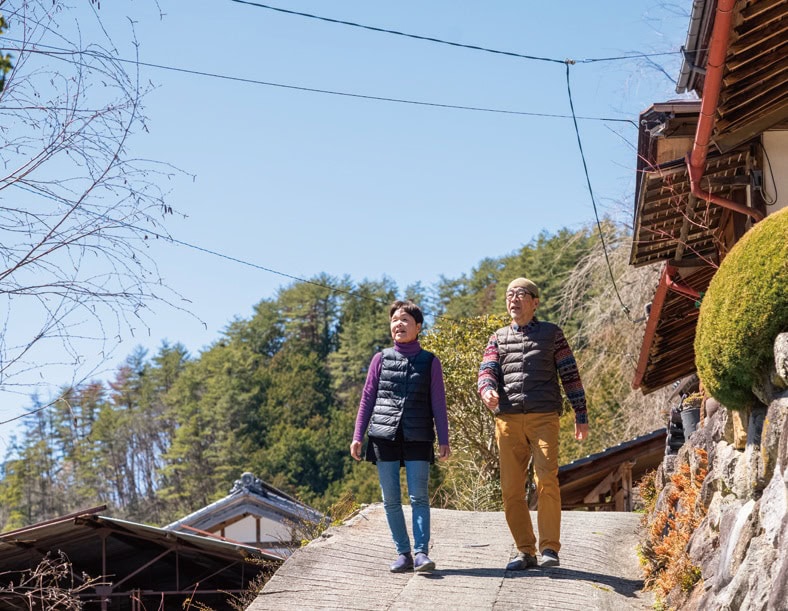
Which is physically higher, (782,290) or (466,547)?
(782,290)

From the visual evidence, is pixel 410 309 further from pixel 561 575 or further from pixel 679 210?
pixel 679 210

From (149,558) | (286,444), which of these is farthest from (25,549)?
(286,444)

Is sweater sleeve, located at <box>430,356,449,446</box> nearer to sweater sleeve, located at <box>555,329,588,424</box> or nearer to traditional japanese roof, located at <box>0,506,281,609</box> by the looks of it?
sweater sleeve, located at <box>555,329,588,424</box>

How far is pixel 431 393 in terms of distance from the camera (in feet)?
23.5

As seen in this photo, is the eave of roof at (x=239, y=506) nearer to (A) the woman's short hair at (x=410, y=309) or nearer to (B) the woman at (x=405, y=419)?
(B) the woman at (x=405, y=419)

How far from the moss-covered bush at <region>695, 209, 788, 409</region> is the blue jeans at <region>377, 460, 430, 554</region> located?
6.68ft

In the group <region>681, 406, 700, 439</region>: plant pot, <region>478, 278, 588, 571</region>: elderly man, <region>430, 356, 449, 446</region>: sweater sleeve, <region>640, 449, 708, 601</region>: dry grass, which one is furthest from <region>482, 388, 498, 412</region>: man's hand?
<region>681, 406, 700, 439</region>: plant pot

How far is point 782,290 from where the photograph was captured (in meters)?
5.18

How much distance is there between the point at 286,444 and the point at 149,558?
53772 millimetres

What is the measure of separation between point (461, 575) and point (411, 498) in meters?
0.74

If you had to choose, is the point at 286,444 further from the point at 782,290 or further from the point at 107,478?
the point at 782,290

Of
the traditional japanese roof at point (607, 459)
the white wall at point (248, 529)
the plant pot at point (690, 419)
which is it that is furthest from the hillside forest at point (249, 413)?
the plant pot at point (690, 419)

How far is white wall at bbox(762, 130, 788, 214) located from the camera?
27.4 feet

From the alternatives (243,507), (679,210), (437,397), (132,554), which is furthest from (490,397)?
(243,507)
